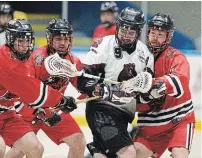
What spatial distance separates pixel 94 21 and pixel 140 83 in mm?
4842

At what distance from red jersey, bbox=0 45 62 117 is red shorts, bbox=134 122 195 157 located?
0.62 metres

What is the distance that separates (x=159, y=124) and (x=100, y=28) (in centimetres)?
382

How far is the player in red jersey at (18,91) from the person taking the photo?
441 cm

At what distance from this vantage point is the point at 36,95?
444 cm

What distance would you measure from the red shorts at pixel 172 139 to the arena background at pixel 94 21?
2.16 metres

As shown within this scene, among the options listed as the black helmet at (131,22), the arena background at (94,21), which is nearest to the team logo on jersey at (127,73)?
A: the black helmet at (131,22)

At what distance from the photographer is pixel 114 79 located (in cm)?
443

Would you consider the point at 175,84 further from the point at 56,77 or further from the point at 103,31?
the point at 103,31

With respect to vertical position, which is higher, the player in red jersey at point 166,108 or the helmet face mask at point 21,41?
the helmet face mask at point 21,41

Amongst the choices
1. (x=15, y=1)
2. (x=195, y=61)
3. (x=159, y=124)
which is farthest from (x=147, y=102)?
(x=15, y=1)

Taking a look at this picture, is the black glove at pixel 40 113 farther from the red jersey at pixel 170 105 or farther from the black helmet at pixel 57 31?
the red jersey at pixel 170 105

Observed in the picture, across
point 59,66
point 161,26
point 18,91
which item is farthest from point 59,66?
point 161,26

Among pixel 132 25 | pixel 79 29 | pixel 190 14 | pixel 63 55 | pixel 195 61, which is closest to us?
pixel 132 25

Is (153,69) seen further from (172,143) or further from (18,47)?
(18,47)
